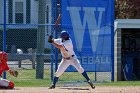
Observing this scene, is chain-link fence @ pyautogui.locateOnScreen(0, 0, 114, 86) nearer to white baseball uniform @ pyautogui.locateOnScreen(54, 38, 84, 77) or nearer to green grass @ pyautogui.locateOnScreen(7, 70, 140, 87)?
green grass @ pyautogui.locateOnScreen(7, 70, 140, 87)

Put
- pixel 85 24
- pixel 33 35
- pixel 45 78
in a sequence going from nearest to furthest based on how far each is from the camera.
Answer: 1. pixel 85 24
2. pixel 45 78
3. pixel 33 35

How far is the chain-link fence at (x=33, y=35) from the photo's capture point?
21.6 metres

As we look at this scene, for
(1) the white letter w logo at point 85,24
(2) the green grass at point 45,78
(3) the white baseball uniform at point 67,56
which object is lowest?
(2) the green grass at point 45,78

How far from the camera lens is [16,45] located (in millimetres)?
23875

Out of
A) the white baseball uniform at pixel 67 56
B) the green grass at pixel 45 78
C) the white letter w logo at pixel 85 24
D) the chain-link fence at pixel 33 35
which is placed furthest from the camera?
the chain-link fence at pixel 33 35

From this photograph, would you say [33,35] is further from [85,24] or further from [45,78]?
[85,24]

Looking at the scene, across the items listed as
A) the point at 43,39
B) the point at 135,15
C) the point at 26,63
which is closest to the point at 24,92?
the point at 43,39

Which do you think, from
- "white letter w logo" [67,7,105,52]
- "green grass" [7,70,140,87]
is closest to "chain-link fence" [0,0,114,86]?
"green grass" [7,70,140,87]

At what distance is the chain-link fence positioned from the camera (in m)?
21.6

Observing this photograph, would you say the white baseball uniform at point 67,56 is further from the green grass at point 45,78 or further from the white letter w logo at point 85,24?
the white letter w logo at point 85,24

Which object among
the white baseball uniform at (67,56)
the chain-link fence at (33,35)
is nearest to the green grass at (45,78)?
the chain-link fence at (33,35)

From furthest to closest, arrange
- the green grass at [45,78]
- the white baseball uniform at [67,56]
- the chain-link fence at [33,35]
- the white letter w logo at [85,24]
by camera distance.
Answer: the chain-link fence at [33,35] → the white letter w logo at [85,24] → the green grass at [45,78] → the white baseball uniform at [67,56]

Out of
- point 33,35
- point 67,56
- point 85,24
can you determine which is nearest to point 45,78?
point 33,35

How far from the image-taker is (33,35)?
24.9 metres
